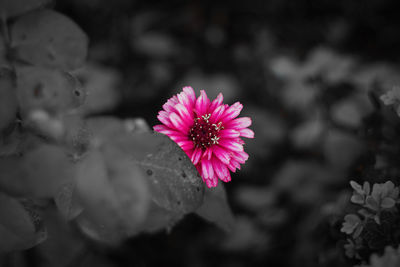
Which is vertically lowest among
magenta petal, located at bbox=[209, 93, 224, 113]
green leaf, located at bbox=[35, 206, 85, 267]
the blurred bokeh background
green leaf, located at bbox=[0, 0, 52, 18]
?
green leaf, located at bbox=[35, 206, 85, 267]

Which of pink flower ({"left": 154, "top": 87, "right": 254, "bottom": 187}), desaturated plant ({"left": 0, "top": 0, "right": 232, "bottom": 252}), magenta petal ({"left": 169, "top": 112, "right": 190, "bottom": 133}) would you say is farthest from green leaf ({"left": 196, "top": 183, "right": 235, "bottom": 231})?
magenta petal ({"left": 169, "top": 112, "right": 190, "bottom": 133})

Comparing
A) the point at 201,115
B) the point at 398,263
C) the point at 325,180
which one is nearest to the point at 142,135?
the point at 201,115

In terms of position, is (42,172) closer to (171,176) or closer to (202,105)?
(171,176)

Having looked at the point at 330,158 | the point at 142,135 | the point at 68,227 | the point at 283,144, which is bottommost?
the point at 68,227

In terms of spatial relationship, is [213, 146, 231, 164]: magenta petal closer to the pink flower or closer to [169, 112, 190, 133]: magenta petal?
the pink flower

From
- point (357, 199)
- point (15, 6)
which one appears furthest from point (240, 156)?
point (15, 6)

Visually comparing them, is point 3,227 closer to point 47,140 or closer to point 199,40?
point 47,140
